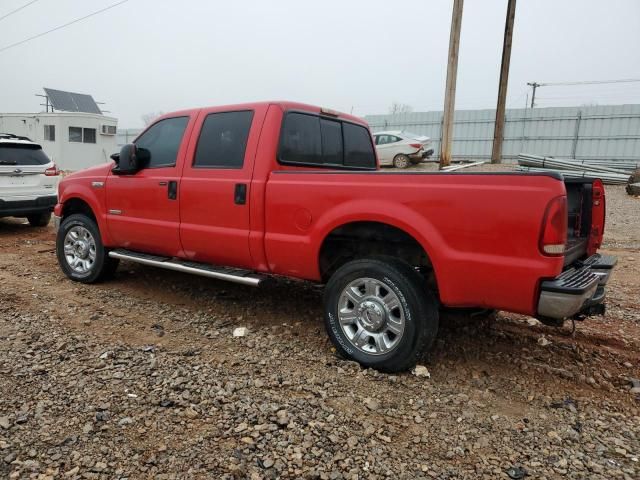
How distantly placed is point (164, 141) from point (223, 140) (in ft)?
2.74

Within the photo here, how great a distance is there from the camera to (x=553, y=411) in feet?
9.86

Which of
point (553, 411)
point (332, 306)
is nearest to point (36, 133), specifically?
point (332, 306)

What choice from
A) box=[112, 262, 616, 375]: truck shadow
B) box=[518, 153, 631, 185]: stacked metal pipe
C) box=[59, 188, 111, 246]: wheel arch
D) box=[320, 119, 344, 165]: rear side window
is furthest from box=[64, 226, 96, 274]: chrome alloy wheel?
box=[518, 153, 631, 185]: stacked metal pipe

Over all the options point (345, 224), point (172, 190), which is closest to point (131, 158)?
point (172, 190)

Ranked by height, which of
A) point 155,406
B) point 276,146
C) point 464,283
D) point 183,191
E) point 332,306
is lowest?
point 155,406

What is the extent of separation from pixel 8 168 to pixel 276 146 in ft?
20.6

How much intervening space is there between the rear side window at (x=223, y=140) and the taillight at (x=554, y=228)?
2466mm

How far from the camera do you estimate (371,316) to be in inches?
136

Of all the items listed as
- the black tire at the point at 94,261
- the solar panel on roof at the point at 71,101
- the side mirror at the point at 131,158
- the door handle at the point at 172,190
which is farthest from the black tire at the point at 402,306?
the solar panel on roof at the point at 71,101

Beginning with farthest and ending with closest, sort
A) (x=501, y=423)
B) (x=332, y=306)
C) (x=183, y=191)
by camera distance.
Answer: (x=183, y=191) < (x=332, y=306) < (x=501, y=423)

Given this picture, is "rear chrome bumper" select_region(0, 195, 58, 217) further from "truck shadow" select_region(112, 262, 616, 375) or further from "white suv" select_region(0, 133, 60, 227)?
"truck shadow" select_region(112, 262, 616, 375)

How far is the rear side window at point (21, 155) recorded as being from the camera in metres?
8.15

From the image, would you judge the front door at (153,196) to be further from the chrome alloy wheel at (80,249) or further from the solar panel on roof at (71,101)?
the solar panel on roof at (71,101)

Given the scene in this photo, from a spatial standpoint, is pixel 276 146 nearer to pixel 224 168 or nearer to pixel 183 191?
pixel 224 168
